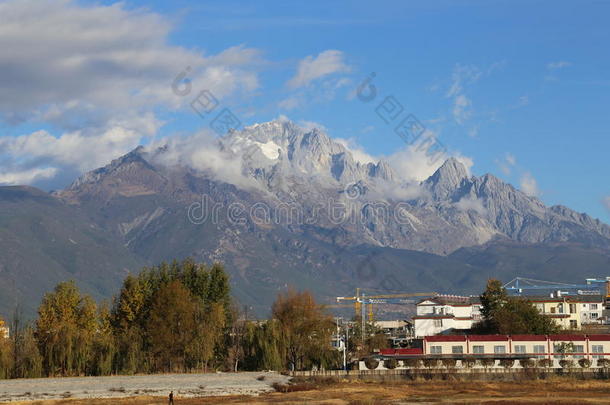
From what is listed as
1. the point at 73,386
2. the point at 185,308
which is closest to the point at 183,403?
the point at 73,386

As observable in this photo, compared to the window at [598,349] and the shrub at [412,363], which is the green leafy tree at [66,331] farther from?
the window at [598,349]

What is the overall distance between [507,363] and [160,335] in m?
46.4

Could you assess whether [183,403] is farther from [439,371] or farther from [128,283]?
[128,283]

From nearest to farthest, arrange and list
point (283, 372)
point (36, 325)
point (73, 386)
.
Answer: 1. point (73, 386)
2. point (283, 372)
3. point (36, 325)

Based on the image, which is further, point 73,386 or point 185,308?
point 185,308

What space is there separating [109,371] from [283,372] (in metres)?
22.4

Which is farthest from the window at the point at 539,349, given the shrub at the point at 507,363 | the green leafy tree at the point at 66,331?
the green leafy tree at the point at 66,331

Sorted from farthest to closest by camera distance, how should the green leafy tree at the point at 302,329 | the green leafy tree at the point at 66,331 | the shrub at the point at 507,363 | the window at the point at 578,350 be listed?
the green leafy tree at the point at 302,329 → the window at the point at 578,350 → the green leafy tree at the point at 66,331 → the shrub at the point at 507,363

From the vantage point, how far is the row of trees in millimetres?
122312

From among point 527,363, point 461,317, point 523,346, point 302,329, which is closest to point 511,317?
point 523,346

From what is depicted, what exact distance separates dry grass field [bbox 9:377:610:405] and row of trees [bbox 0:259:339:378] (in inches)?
1134

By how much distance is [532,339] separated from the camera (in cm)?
13000

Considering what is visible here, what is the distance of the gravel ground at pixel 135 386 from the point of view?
314 ft

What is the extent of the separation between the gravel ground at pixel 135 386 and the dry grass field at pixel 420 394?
Result: 4205mm
